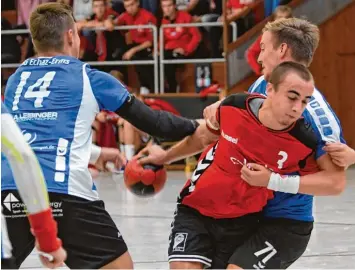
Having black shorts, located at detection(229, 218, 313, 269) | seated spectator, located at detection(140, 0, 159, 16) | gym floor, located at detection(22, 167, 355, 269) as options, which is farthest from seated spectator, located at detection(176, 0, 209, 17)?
black shorts, located at detection(229, 218, 313, 269)

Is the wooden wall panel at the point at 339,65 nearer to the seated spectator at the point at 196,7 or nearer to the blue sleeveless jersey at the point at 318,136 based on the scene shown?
the seated spectator at the point at 196,7

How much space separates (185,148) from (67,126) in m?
0.66

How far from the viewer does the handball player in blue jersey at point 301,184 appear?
407cm

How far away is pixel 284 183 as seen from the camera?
4074mm

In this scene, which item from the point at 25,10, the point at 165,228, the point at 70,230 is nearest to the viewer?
the point at 70,230

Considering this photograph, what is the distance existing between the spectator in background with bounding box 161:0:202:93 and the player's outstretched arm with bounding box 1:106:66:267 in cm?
1118

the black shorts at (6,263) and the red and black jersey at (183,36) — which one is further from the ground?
the black shorts at (6,263)

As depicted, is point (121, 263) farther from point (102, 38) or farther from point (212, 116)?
point (102, 38)

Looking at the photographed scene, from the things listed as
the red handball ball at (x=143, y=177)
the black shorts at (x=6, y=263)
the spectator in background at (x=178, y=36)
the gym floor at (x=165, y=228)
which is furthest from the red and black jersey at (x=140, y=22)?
the black shorts at (x=6, y=263)

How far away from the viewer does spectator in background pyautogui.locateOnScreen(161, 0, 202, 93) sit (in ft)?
45.9

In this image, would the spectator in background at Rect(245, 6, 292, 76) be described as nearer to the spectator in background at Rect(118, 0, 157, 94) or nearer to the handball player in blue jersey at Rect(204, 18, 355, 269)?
the spectator in background at Rect(118, 0, 157, 94)

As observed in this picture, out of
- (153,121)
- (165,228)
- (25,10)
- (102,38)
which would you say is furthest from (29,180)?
(25,10)

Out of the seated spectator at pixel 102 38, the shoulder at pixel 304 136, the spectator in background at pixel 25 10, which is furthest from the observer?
the spectator in background at pixel 25 10

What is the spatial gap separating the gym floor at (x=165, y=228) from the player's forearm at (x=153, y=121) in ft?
6.47
